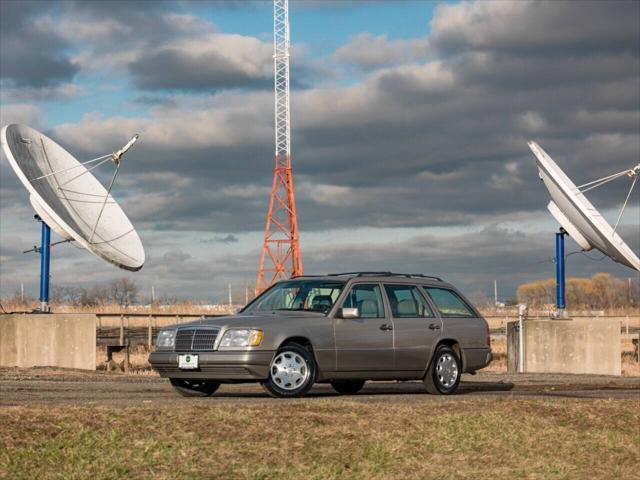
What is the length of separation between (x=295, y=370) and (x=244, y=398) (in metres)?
0.84

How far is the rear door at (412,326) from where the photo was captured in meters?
16.5

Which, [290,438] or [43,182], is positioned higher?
[43,182]

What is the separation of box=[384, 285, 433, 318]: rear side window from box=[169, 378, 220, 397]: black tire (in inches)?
114

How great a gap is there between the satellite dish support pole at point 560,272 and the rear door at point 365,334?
17.4 meters

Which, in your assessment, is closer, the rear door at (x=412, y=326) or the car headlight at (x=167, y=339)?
the car headlight at (x=167, y=339)

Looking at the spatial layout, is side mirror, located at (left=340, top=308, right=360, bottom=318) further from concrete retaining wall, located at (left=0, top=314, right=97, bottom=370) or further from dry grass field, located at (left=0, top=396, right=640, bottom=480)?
concrete retaining wall, located at (left=0, top=314, right=97, bottom=370)

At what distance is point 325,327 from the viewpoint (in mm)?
15500

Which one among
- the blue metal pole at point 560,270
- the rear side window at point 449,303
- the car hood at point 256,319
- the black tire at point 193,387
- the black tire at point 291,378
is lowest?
the black tire at point 193,387

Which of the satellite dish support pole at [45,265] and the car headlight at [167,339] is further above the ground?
the satellite dish support pole at [45,265]

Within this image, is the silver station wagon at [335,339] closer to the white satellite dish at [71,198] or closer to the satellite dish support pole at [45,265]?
the white satellite dish at [71,198]

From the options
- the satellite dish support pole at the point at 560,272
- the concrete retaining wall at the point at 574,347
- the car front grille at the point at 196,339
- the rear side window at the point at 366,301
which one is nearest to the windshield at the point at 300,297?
the rear side window at the point at 366,301

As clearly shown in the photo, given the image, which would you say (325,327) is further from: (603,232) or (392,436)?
(603,232)

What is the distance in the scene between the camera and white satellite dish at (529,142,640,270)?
92.7 ft

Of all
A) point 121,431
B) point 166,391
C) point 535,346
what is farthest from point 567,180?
point 121,431
